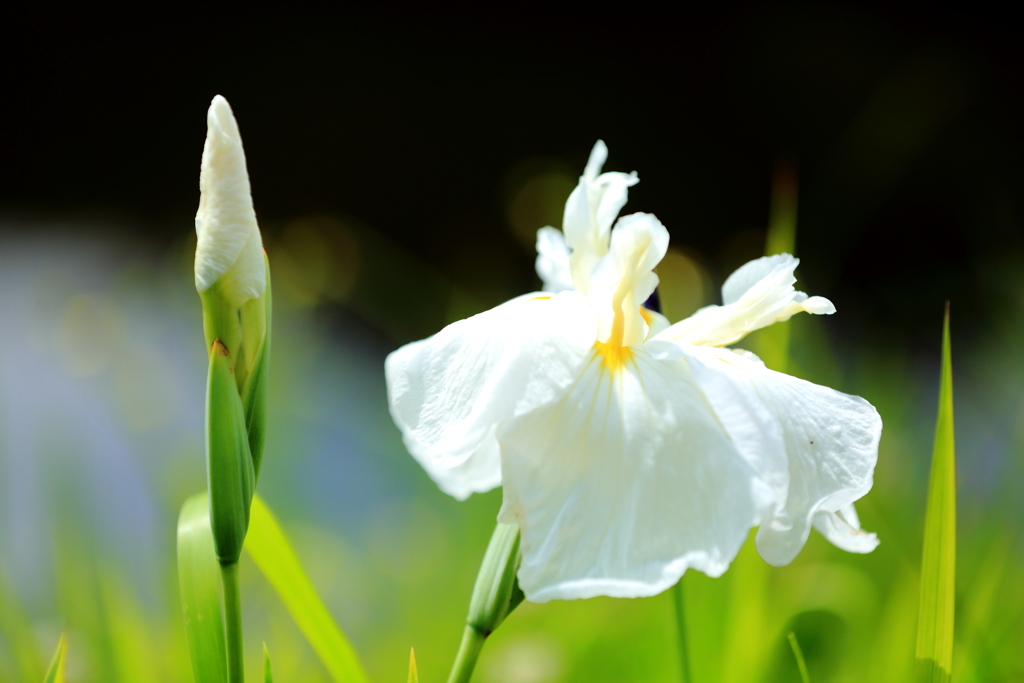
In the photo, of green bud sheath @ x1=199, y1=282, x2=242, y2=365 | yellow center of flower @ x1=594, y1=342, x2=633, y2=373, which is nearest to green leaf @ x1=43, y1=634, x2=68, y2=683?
green bud sheath @ x1=199, y1=282, x2=242, y2=365

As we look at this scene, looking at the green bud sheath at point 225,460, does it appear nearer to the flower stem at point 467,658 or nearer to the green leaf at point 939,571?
the flower stem at point 467,658

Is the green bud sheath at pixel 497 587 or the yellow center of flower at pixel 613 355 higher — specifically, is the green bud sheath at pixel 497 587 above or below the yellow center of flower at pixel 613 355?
below

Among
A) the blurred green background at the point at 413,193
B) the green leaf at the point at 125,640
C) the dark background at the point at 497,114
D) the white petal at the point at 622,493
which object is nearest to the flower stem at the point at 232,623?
the white petal at the point at 622,493

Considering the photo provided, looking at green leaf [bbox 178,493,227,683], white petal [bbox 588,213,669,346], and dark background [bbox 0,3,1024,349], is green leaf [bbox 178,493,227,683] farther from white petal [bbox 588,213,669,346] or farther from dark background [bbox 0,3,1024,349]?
dark background [bbox 0,3,1024,349]

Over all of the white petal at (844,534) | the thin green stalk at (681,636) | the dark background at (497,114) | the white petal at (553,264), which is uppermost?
the dark background at (497,114)

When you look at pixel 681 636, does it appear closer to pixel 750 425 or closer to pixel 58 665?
pixel 750 425

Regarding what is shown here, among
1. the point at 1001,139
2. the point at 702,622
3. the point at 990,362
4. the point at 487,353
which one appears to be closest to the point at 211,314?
the point at 487,353
